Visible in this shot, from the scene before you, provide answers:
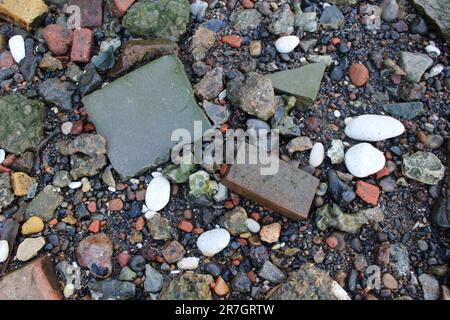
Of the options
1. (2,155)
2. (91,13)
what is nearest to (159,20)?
(91,13)

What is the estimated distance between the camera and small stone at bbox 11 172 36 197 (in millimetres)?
1753

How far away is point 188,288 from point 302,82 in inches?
33.3

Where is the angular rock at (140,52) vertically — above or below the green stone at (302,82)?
above

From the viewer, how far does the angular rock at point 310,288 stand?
5.17 feet

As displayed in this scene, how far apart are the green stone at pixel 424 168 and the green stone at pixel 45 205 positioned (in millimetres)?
1221

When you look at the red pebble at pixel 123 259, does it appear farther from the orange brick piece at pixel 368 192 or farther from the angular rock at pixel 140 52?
the orange brick piece at pixel 368 192

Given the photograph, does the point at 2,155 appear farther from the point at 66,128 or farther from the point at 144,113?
the point at 144,113

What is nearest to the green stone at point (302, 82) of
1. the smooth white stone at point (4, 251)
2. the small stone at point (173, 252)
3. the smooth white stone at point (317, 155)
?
the smooth white stone at point (317, 155)

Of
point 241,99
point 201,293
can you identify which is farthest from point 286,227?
point 241,99

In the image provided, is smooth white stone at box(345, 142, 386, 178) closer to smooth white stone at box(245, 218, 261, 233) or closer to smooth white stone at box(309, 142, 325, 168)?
smooth white stone at box(309, 142, 325, 168)

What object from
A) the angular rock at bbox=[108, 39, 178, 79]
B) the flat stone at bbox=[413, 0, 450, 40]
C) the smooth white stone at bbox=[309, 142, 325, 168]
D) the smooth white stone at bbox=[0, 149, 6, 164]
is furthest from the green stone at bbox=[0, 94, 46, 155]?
the flat stone at bbox=[413, 0, 450, 40]

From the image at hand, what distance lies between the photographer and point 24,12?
1.99 m

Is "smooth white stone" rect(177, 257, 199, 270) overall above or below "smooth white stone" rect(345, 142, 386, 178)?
below

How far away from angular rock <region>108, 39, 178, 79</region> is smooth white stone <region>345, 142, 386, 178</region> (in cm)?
76
